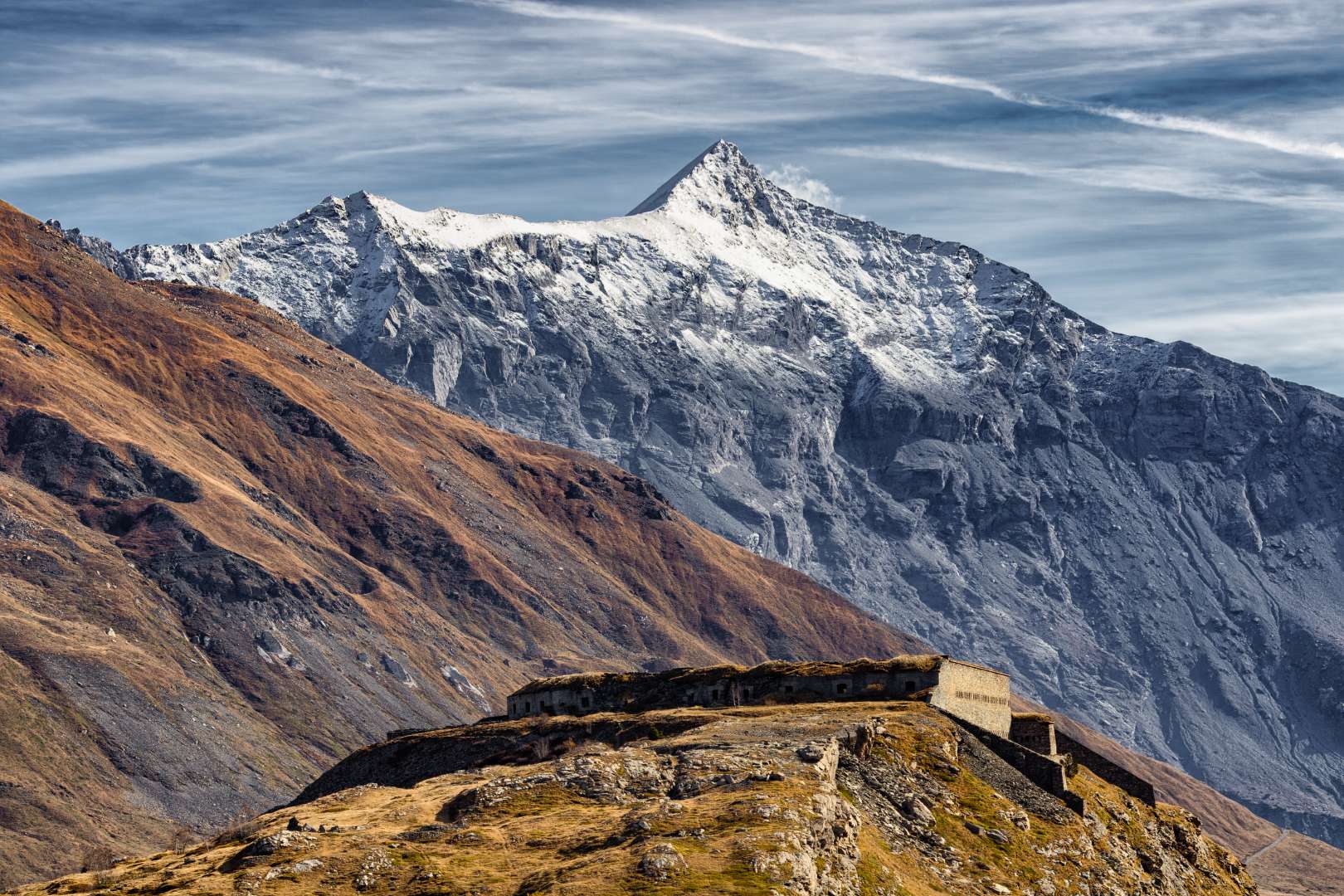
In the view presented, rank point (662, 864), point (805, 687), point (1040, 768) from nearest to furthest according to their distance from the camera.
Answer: point (662, 864)
point (1040, 768)
point (805, 687)

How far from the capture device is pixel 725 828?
78.0 m

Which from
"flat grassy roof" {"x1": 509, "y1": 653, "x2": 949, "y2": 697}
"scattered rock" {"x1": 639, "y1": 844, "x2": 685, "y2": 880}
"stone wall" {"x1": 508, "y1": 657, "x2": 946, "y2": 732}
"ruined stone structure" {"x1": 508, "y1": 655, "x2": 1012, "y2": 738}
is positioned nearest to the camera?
"scattered rock" {"x1": 639, "y1": 844, "x2": 685, "y2": 880}

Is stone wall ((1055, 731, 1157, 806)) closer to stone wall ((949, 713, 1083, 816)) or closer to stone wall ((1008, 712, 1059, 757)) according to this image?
stone wall ((1008, 712, 1059, 757))

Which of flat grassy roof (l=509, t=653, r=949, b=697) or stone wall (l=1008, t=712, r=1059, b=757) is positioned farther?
stone wall (l=1008, t=712, r=1059, b=757)

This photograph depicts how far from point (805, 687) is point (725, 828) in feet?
151

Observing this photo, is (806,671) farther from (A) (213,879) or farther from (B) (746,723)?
(A) (213,879)

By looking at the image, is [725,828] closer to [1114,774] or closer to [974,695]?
[974,695]

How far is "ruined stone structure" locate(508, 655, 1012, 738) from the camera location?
387 feet

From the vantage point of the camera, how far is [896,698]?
116875 millimetres

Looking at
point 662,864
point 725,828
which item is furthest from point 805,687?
point 662,864

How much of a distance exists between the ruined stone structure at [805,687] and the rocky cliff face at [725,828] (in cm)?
629

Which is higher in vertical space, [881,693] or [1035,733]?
[881,693]

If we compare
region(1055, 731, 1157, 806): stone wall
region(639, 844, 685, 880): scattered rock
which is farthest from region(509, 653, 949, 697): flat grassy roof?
region(639, 844, 685, 880): scattered rock

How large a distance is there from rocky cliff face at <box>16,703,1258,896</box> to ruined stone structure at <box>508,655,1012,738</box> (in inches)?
248
